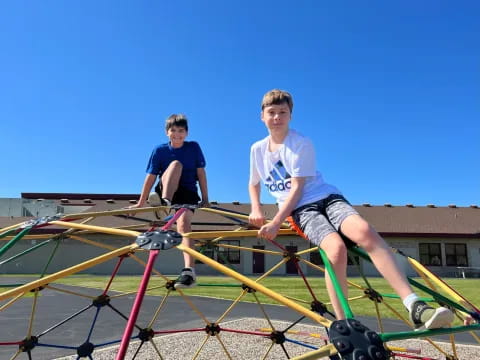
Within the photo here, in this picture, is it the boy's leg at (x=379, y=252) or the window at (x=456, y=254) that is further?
the window at (x=456, y=254)

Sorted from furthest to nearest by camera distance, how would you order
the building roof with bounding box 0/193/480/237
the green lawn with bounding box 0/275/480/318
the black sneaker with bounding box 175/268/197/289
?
the building roof with bounding box 0/193/480/237 < the green lawn with bounding box 0/275/480/318 < the black sneaker with bounding box 175/268/197/289

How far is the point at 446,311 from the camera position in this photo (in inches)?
73.7

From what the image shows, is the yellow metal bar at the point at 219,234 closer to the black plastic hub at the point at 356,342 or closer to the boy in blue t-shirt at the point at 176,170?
the black plastic hub at the point at 356,342

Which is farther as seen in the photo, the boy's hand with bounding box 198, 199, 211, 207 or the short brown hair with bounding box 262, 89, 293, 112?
the boy's hand with bounding box 198, 199, 211, 207

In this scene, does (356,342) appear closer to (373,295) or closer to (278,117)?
(278,117)

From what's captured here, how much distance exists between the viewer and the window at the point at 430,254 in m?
25.8

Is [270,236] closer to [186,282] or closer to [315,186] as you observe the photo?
[315,186]

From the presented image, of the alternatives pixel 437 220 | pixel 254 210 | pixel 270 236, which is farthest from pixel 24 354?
pixel 437 220

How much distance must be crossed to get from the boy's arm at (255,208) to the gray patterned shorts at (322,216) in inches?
11.5

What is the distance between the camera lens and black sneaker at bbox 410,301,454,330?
1849mm

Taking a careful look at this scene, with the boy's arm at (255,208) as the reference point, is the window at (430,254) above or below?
above

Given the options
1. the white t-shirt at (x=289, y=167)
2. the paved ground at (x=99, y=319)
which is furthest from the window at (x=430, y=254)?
the white t-shirt at (x=289, y=167)

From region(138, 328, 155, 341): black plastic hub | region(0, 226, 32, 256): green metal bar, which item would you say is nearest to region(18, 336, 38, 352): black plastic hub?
region(138, 328, 155, 341): black plastic hub

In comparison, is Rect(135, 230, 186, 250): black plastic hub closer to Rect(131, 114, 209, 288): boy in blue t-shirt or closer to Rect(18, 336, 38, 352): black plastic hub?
Rect(131, 114, 209, 288): boy in blue t-shirt
